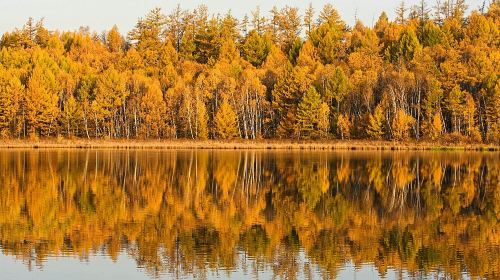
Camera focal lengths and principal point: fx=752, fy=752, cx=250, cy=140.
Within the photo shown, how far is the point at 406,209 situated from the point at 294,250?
34.9 ft

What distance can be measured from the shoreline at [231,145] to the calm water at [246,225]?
135ft

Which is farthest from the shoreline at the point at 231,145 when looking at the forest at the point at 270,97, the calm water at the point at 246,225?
the calm water at the point at 246,225

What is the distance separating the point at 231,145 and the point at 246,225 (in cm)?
6474

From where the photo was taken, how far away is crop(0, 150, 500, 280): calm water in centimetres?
2044

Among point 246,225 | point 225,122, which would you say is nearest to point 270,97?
point 225,122

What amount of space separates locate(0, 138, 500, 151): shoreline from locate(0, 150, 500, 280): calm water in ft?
135

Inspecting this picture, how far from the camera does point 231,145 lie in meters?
91.8

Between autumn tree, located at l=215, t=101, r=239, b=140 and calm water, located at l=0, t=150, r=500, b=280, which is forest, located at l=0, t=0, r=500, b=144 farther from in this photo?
calm water, located at l=0, t=150, r=500, b=280

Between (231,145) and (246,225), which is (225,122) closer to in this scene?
(231,145)

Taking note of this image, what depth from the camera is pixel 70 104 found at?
99562 millimetres

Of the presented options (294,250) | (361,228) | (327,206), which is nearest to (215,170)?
(327,206)

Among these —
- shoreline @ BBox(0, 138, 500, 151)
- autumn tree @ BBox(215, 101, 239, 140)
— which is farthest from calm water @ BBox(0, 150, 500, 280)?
autumn tree @ BBox(215, 101, 239, 140)

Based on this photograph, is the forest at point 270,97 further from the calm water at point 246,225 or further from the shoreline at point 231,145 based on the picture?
the calm water at point 246,225

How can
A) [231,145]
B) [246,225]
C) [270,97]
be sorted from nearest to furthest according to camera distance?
[246,225] < [231,145] < [270,97]
